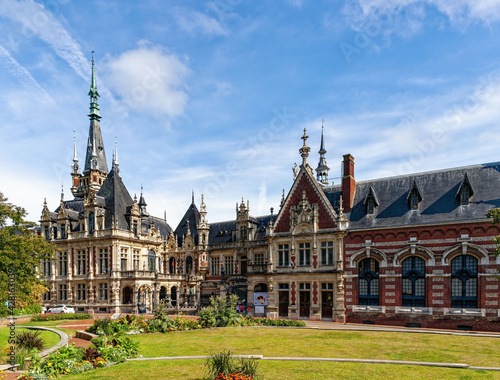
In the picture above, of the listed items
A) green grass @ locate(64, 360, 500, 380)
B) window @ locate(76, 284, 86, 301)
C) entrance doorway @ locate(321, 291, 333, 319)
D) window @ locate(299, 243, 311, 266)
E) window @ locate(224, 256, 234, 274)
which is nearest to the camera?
green grass @ locate(64, 360, 500, 380)

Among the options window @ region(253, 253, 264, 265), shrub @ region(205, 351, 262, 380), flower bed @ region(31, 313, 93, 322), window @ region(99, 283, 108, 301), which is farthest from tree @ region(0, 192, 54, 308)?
window @ region(253, 253, 264, 265)

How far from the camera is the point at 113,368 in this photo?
1560cm

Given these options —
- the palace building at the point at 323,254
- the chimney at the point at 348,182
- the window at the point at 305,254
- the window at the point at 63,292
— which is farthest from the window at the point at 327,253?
the window at the point at 63,292

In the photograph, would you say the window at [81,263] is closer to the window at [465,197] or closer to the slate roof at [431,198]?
the slate roof at [431,198]

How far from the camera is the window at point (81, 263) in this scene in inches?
2092

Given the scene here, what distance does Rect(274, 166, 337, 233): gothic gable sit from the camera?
1491 inches

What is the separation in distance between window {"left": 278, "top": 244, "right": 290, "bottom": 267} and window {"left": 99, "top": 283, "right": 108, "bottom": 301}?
24.5 meters

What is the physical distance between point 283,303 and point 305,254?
18.4 ft

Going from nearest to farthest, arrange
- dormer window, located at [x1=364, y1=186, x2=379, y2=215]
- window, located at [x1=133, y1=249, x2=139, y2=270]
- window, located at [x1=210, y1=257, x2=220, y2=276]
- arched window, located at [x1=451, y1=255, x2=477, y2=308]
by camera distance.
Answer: arched window, located at [x1=451, y1=255, x2=477, y2=308], dormer window, located at [x1=364, y1=186, x2=379, y2=215], window, located at [x1=210, y1=257, x2=220, y2=276], window, located at [x1=133, y1=249, x2=139, y2=270]

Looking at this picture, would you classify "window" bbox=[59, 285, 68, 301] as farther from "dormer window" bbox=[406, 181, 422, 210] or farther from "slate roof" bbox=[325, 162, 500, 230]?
"dormer window" bbox=[406, 181, 422, 210]

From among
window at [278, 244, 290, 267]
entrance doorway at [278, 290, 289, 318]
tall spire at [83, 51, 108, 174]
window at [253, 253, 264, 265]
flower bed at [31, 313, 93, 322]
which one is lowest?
flower bed at [31, 313, 93, 322]

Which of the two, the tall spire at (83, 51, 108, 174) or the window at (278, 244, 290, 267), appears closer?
the window at (278, 244, 290, 267)

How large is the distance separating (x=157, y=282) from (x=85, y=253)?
10737 millimetres

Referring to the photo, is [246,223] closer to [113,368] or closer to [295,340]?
[295,340]
